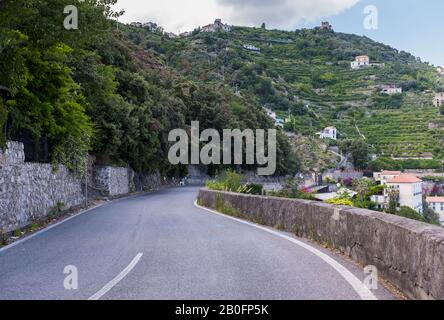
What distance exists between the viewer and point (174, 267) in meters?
8.50

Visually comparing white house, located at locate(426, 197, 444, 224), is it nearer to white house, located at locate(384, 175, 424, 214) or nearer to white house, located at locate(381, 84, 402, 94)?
white house, located at locate(384, 175, 424, 214)

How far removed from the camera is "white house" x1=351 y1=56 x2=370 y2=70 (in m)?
189

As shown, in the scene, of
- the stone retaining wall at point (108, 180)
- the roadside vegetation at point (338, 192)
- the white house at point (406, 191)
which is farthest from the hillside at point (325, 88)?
the stone retaining wall at point (108, 180)

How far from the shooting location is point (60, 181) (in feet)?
75.8

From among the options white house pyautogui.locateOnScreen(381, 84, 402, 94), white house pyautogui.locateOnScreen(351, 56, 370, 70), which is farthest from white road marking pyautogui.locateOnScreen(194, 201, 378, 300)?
white house pyautogui.locateOnScreen(351, 56, 370, 70)

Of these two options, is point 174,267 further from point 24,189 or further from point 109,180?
point 109,180

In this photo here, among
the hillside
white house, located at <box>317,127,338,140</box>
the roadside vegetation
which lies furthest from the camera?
white house, located at <box>317,127,338,140</box>

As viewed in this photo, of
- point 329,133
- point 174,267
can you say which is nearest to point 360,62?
point 329,133

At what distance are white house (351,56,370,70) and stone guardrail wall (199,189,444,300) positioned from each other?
184015mm

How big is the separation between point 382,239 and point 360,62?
194 m

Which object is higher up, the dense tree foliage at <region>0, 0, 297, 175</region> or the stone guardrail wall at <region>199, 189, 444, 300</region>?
the dense tree foliage at <region>0, 0, 297, 175</region>

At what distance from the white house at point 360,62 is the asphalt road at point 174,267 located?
607 ft

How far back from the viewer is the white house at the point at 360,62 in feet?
619
